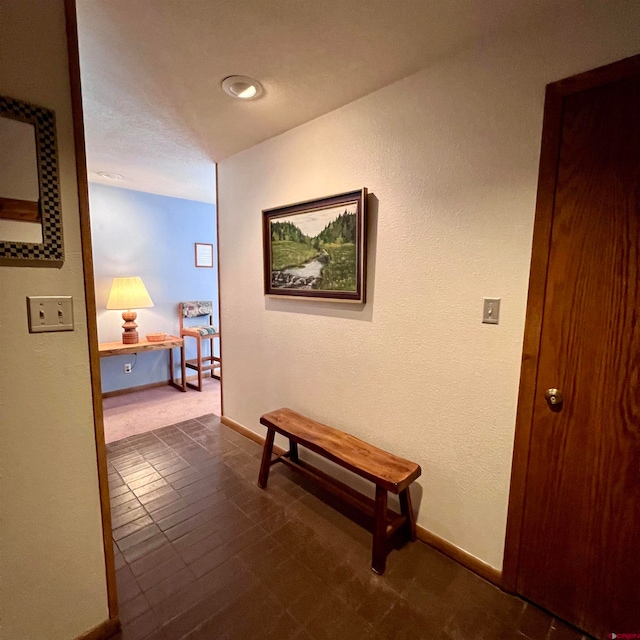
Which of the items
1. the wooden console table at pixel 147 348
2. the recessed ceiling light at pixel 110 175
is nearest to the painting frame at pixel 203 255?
the wooden console table at pixel 147 348

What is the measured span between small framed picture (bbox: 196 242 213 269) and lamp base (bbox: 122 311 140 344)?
1.17m

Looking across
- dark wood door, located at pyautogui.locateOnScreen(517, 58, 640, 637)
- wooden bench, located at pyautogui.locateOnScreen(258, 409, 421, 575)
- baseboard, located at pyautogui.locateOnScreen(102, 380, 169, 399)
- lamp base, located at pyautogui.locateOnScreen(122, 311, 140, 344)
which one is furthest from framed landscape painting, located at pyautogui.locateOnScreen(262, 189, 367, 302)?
baseboard, located at pyautogui.locateOnScreen(102, 380, 169, 399)

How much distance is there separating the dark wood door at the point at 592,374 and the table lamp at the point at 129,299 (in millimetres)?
3798

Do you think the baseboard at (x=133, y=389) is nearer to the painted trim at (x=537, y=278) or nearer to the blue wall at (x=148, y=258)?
the blue wall at (x=148, y=258)

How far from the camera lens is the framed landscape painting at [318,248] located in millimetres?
1893

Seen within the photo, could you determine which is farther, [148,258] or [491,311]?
[148,258]

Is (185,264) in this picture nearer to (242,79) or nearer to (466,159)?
(242,79)

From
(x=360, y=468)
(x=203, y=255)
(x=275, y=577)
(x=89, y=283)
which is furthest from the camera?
(x=203, y=255)

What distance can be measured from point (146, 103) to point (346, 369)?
1.95m

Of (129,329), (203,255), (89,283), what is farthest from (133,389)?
(89,283)

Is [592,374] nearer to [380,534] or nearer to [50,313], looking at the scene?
[380,534]

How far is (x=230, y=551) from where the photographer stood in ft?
5.59

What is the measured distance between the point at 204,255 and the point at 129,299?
131 centimetres

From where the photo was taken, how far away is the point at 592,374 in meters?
1.22
